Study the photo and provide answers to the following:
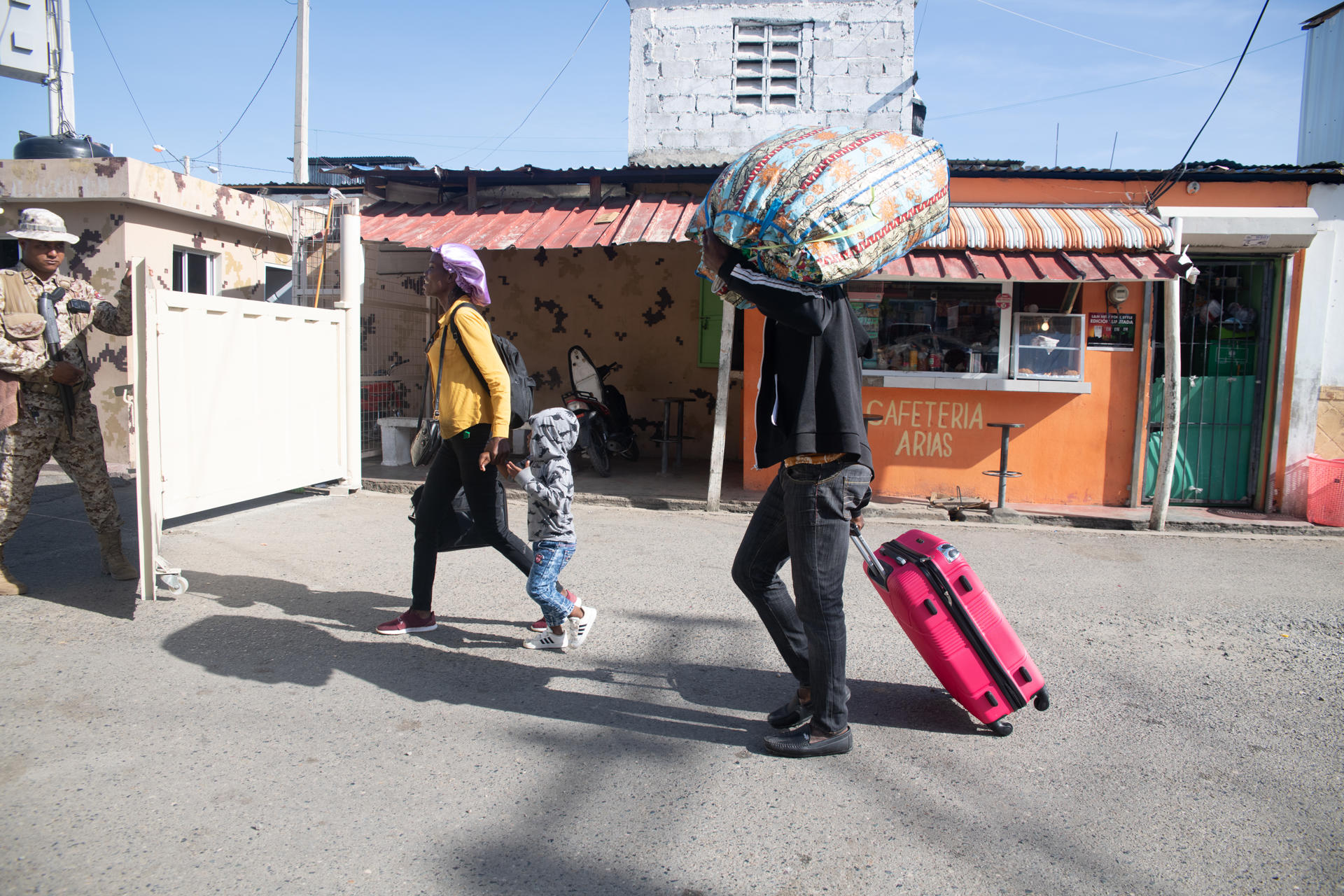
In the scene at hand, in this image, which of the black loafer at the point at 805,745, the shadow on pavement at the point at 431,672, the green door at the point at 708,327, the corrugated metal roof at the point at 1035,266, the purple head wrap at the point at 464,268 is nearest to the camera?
the black loafer at the point at 805,745

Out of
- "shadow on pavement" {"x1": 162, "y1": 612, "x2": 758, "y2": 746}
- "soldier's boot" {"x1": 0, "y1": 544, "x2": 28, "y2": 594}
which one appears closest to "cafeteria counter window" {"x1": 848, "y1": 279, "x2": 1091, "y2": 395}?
"shadow on pavement" {"x1": 162, "y1": 612, "x2": 758, "y2": 746}

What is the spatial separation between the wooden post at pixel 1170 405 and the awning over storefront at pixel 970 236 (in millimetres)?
294

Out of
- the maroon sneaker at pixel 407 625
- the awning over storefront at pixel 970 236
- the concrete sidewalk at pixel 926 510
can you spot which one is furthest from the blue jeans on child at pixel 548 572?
the awning over storefront at pixel 970 236

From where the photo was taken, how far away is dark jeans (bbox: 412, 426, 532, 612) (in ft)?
13.2

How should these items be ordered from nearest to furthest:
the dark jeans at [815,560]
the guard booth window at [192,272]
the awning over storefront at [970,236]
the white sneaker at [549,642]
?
the dark jeans at [815,560]
the white sneaker at [549,642]
the awning over storefront at [970,236]
the guard booth window at [192,272]

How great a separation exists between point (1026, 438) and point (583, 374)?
476 cm

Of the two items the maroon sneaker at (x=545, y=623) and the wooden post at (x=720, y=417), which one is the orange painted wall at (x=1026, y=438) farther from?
the maroon sneaker at (x=545, y=623)

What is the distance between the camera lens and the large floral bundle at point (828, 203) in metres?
2.72

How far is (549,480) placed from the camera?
3.92 m

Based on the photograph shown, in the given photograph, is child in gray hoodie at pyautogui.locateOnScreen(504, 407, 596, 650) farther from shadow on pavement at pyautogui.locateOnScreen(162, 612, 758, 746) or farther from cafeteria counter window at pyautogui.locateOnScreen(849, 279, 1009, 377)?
cafeteria counter window at pyautogui.locateOnScreen(849, 279, 1009, 377)

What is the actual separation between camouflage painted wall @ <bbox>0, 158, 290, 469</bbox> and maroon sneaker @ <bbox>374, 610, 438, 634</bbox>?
5.37 meters

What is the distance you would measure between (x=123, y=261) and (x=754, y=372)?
622 centimetres

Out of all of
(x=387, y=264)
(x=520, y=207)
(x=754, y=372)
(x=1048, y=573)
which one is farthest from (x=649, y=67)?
(x=1048, y=573)

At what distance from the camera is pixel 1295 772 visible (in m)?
3.06
